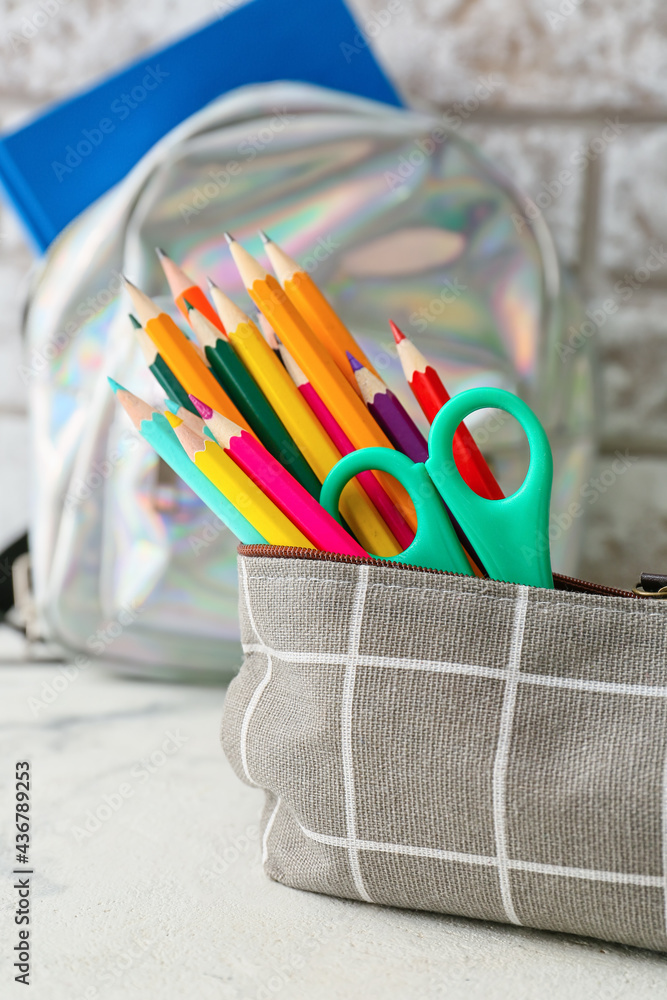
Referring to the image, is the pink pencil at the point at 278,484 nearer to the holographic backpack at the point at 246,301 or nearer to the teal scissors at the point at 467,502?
the teal scissors at the point at 467,502

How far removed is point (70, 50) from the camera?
19.9 inches

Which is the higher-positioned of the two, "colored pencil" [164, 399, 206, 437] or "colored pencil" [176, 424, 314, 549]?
"colored pencil" [164, 399, 206, 437]

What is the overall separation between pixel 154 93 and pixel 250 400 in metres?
0.25

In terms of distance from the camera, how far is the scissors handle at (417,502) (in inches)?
9.1

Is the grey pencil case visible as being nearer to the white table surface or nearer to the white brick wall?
the white table surface

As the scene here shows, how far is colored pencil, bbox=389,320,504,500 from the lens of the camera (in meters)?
0.25

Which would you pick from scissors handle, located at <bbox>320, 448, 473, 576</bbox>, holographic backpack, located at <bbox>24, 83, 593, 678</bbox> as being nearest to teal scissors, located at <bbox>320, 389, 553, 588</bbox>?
scissors handle, located at <bbox>320, 448, 473, 576</bbox>

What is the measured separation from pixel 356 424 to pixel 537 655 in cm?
8

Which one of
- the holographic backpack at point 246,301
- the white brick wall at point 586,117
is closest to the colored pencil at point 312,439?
the holographic backpack at point 246,301

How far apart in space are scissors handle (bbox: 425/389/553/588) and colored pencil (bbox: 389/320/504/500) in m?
0.02

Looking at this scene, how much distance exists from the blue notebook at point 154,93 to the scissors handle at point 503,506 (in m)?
0.28

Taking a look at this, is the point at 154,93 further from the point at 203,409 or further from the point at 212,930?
the point at 212,930

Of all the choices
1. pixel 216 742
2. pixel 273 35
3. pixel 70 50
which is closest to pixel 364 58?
pixel 273 35

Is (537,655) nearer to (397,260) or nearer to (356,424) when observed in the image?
(356,424)
